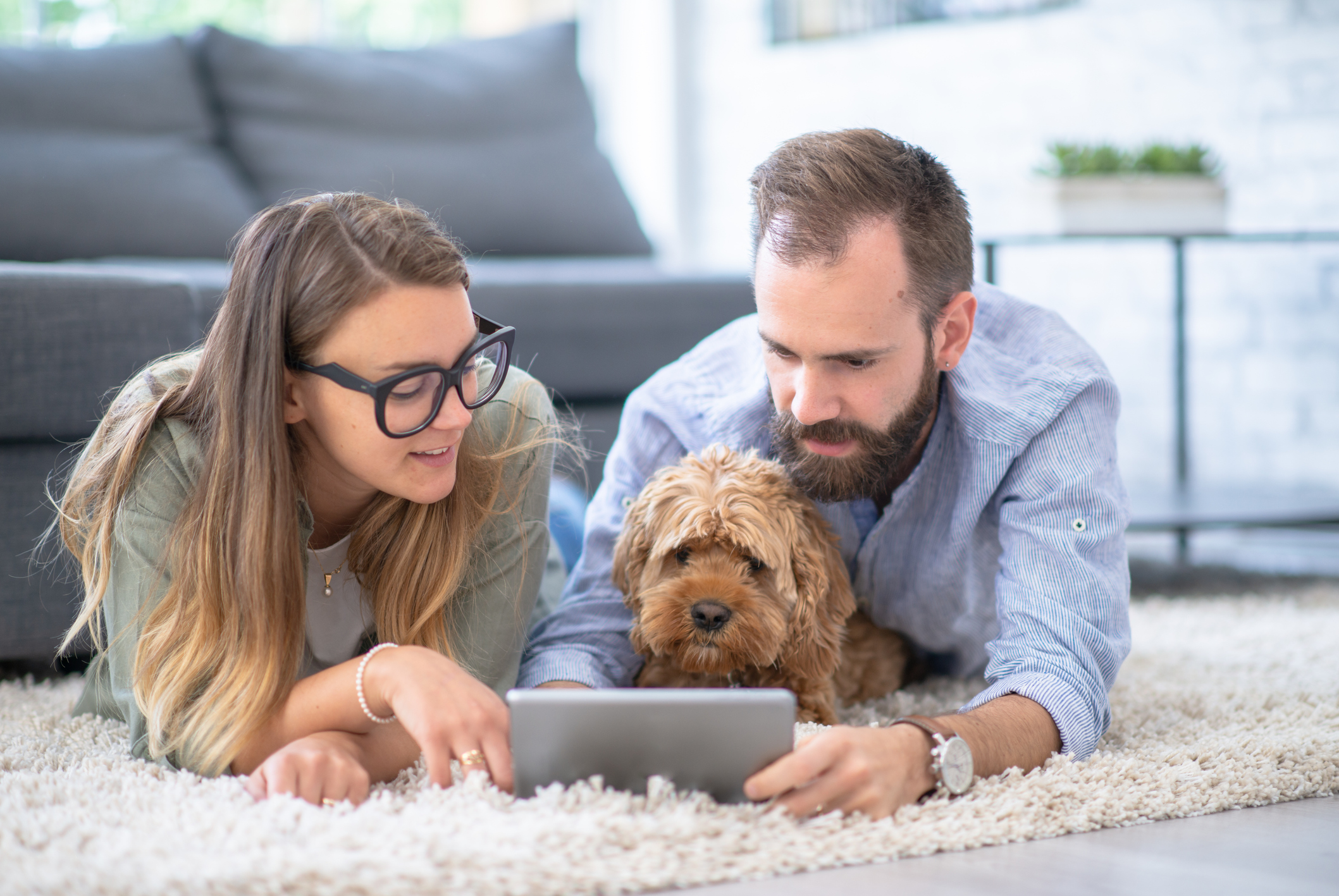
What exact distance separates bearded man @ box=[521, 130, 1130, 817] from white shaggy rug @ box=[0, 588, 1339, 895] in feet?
0.33

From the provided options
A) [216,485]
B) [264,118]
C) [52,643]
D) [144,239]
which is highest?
[264,118]

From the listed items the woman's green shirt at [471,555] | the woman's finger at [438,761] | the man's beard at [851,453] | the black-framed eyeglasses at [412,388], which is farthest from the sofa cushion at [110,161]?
the woman's finger at [438,761]

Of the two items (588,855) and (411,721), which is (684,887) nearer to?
(588,855)

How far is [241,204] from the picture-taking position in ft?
9.40

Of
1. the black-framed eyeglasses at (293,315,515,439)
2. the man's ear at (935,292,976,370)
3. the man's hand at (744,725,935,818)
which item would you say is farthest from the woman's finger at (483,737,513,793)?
the man's ear at (935,292,976,370)

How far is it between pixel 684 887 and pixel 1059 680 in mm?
564

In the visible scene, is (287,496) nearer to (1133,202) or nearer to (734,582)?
(734,582)

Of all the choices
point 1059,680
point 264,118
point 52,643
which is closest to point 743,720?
point 1059,680

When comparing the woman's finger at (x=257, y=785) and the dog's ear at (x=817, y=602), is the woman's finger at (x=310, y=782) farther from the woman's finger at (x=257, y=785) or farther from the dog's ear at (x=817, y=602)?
the dog's ear at (x=817, y=602)

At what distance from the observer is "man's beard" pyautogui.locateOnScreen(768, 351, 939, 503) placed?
1531 mm

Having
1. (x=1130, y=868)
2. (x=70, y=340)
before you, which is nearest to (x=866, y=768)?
(x=1130, y=868)

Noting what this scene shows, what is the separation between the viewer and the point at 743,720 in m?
1.13

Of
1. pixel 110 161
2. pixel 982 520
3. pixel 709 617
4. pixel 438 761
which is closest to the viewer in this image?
pixel 438 761

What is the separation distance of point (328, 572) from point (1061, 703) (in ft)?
2.98
